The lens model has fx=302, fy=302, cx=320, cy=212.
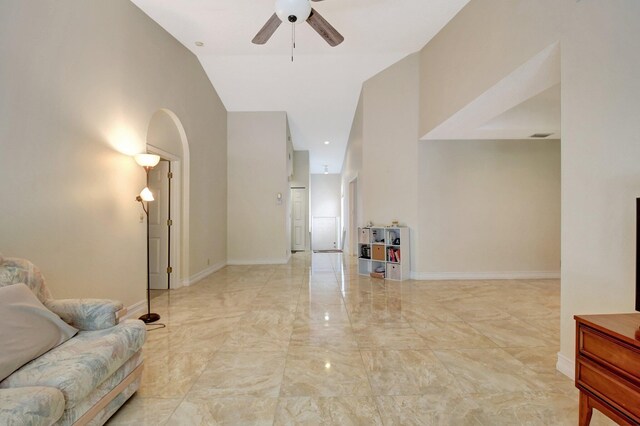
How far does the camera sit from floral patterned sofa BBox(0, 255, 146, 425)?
4.02 ft

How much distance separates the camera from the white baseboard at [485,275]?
17.2 ft

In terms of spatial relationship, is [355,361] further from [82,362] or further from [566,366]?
[82,362]

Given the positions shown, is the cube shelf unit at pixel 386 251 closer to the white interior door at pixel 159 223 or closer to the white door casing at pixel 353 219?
the white door casing at pixel 353 219

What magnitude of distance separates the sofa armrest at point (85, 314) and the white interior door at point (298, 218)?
26.1 feet

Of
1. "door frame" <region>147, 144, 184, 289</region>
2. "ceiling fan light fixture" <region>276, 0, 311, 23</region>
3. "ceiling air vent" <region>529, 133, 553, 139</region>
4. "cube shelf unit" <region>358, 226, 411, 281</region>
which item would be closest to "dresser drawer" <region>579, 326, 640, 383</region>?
"ceiling fan light fixture" <region>276, 0, 311, 23</region>

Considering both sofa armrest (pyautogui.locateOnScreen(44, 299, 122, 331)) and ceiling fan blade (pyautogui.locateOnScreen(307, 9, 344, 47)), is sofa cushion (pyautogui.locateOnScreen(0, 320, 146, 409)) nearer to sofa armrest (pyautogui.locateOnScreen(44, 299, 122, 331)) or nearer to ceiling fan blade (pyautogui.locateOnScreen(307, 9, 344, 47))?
sofa armrest (pyautogui.locateOnScreen(44, 299, 122, 331))

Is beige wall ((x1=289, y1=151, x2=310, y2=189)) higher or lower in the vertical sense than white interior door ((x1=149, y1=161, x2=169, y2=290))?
higher

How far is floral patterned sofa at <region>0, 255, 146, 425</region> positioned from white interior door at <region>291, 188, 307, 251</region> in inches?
310

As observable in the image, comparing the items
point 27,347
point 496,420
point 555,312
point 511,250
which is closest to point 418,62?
point 511,250

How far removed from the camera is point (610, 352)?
54.5 inches

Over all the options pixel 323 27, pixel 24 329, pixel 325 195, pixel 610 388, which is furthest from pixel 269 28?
pixel 325 195

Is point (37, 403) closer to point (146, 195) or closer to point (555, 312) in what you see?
point (146, 195)

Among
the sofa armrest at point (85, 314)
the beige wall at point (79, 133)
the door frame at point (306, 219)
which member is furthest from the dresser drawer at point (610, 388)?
the door frame at point (306, 219)

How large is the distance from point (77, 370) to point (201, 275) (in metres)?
4.06
